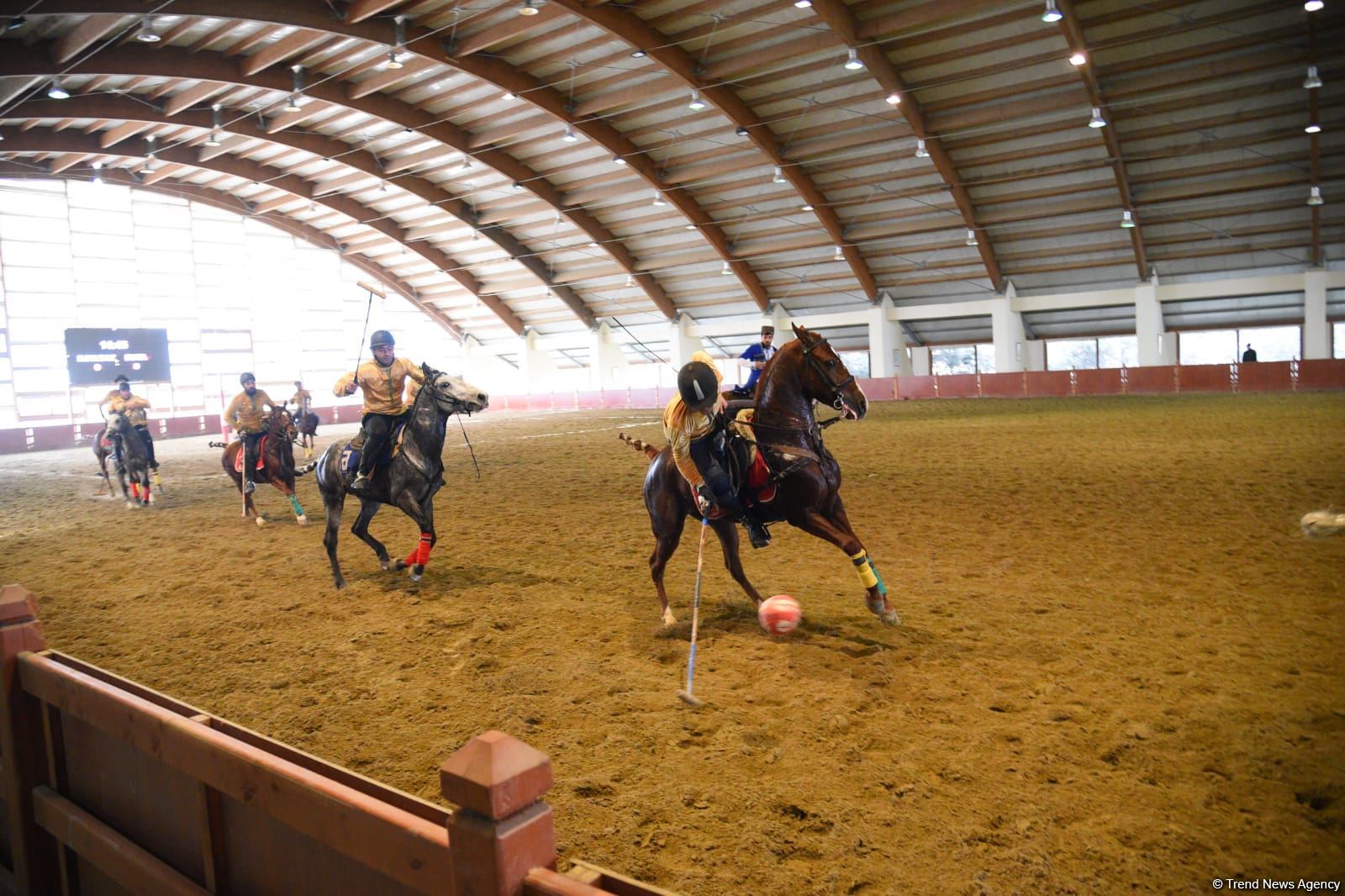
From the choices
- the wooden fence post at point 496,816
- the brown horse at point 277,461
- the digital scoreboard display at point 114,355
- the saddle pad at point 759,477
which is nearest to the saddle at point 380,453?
the saddle pad at point 759,477

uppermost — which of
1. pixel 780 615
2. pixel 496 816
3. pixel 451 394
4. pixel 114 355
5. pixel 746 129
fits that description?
pixel 746 129

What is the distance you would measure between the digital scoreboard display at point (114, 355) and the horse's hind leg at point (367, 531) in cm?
2791

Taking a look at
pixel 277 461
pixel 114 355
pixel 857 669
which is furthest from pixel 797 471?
pixel 114 355

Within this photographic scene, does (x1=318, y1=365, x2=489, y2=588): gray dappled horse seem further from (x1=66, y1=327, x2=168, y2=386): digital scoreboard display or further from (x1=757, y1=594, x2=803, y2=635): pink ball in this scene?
(x1=66, y1=327, x2=168, y2=386): digital scoreboard display

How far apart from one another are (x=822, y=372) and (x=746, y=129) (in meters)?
22.5

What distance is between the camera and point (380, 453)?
28.5 feet

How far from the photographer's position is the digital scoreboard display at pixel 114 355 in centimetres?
3044

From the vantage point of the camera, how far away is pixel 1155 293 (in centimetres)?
3186

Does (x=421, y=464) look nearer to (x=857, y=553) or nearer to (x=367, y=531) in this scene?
(x=367, y=531)

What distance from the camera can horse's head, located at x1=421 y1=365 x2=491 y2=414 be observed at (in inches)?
338

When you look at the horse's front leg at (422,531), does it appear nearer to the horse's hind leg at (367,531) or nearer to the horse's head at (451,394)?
the horse's hind leg at (367,531)

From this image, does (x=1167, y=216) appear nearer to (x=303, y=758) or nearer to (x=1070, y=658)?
(x=1070, y=658)

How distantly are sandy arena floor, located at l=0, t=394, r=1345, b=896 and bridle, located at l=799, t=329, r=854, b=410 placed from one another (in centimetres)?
179

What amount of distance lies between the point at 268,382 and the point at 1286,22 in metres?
41.4
